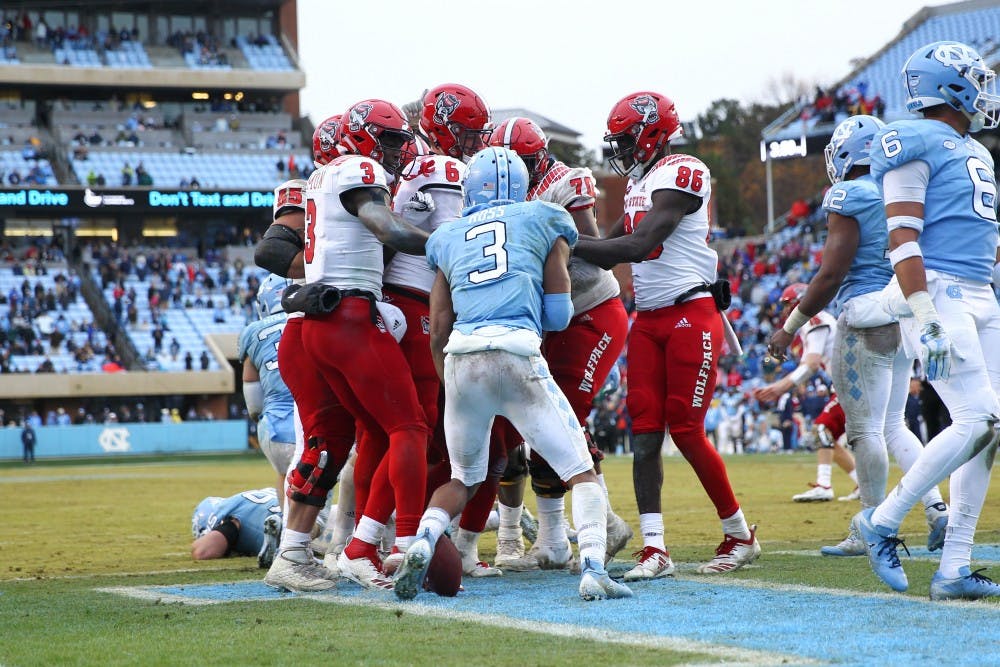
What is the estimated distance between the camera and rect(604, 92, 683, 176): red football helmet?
6.72 m

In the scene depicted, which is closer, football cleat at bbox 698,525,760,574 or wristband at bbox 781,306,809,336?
football cleat at bbox 698,525,760,574

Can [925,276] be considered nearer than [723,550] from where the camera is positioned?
Yes

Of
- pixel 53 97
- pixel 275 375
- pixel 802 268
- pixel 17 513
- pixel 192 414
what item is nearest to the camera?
pixel 275 375

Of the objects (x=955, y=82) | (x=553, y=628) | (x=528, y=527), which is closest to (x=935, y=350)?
(x=955, y=82)

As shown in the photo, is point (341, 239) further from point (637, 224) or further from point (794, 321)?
point (794, 321)

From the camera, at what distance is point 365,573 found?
610 cm

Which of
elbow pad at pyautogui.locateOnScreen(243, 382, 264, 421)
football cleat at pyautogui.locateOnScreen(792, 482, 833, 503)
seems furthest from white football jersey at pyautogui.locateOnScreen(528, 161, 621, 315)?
football cleat at pyautogui.locateOnScreen(792, 482, 833, 503)

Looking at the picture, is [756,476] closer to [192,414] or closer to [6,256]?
[192,414]

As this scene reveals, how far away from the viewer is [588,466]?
18.5 ft

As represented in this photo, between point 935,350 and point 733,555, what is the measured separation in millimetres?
1906

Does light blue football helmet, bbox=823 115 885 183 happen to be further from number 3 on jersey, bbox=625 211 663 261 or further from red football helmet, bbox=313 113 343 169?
red football helmet, bbox=313 113 343 169

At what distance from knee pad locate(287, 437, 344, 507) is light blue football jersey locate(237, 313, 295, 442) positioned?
7.31ft

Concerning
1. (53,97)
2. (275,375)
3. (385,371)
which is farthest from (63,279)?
(385,371)

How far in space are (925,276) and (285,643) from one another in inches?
115
